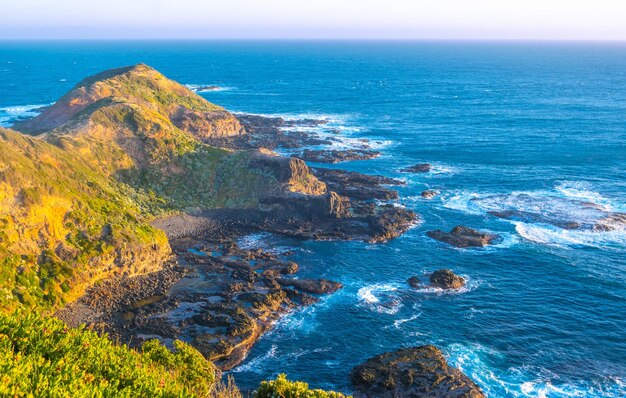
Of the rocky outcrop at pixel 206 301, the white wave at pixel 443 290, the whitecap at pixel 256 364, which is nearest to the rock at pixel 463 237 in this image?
the white wave at pixel 443 290

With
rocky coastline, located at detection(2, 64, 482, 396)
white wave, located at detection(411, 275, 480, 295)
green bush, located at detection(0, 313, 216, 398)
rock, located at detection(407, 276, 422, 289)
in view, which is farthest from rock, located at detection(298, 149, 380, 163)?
green bush, located at detection(0, 313, 216, 398)

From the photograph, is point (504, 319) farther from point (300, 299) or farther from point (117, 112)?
point (117, 112)

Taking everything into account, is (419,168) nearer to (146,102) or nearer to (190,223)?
(190,223)

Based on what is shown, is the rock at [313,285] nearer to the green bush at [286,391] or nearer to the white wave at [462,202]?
the white wave at [462,202]

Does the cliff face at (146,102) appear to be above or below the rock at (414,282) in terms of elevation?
above

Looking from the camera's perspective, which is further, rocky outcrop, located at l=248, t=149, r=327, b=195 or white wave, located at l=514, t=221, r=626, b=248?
rocky outcrop, located at l=248, t=149, r=327, b=195

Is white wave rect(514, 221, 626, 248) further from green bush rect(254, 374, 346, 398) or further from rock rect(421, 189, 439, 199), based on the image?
green bush rect(254, 374, 346, 398)
